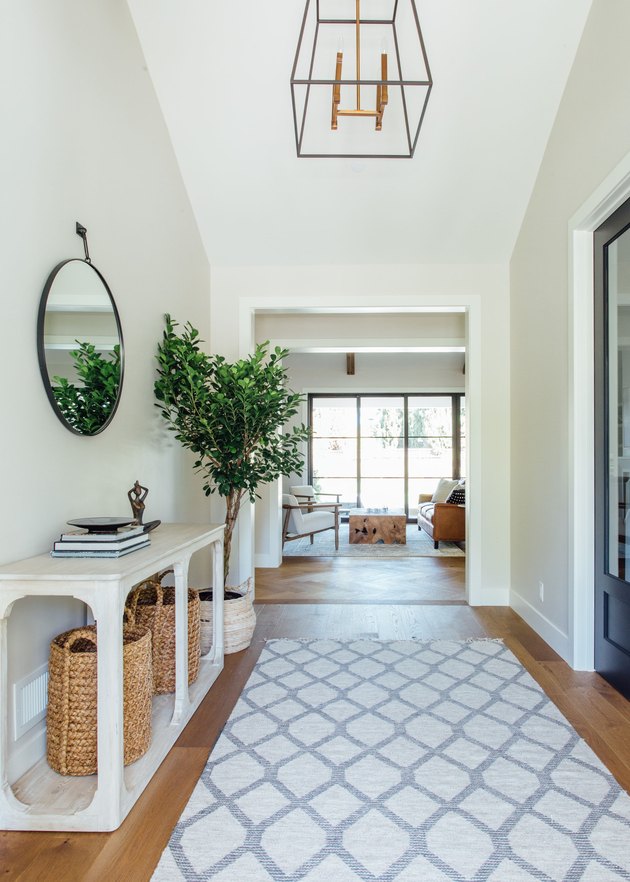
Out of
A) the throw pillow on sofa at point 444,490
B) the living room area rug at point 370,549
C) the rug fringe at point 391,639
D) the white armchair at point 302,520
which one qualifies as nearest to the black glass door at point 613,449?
the rug fringe at point 391,639

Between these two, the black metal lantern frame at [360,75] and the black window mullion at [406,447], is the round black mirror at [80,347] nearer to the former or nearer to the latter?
the black metal lantern frame at [360,75]

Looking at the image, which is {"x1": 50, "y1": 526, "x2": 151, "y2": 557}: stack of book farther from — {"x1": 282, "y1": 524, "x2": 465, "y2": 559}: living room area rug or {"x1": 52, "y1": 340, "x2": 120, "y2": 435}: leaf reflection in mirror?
{"x1": 282, "y1": 524, "x2": 465, "y2": 559}: living room area rug

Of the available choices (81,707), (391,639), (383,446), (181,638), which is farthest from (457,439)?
(81,707)

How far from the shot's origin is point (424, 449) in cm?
969

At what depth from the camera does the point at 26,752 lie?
189cm

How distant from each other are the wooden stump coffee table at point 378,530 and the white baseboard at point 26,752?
212 inches

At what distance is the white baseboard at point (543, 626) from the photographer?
3.00 metres

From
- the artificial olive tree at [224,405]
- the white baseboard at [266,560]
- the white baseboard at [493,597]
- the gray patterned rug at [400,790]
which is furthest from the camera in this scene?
the white baseboard at [266,560]

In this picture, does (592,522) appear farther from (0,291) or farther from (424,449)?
(424,449)

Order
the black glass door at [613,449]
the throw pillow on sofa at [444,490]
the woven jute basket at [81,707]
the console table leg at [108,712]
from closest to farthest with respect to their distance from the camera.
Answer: the console table leg at [108,712], the woven jute basket at [81,707], the black glass door at [613,449], the throw pillow on sofa at [444,490]

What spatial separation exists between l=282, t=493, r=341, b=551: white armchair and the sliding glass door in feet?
8.34

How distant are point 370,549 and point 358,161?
4505 mm

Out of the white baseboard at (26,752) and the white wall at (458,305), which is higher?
the white wall at (458,305)

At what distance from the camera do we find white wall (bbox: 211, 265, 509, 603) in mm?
4121
